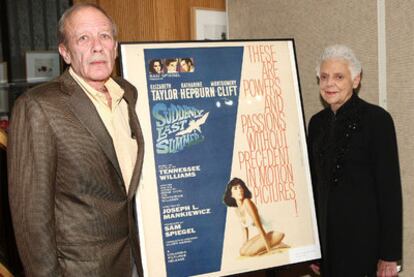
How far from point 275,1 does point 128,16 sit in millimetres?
902

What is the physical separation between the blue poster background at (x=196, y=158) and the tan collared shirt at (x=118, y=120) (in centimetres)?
19

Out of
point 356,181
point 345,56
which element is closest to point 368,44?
point 345,56

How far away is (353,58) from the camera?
204 centimetres

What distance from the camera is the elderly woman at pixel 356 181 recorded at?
1947mm

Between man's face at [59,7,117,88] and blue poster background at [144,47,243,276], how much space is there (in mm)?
317

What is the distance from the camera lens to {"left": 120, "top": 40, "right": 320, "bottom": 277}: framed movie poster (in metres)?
1.90

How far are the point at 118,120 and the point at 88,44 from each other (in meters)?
0.28

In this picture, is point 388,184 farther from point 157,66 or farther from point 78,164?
point 78,164

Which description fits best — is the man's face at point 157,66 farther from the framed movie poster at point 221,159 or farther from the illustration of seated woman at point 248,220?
the illustration of seated woman at point 248,220

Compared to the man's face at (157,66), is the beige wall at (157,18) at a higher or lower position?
higher

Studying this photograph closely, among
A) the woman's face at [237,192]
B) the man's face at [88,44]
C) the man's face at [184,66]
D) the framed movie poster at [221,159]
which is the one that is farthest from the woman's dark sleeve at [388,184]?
the man's face at [88,44]

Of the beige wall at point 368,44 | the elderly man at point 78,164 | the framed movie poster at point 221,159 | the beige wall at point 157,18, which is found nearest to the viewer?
the elderly man at point 78,164

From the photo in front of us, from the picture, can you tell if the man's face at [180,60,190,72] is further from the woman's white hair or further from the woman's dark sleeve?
the woman's dark sleeve

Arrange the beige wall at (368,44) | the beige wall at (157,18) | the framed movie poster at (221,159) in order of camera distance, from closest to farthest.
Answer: the framed movie poster at (221,159), the beige wall at (368,44), the beige wall at (157,18)
